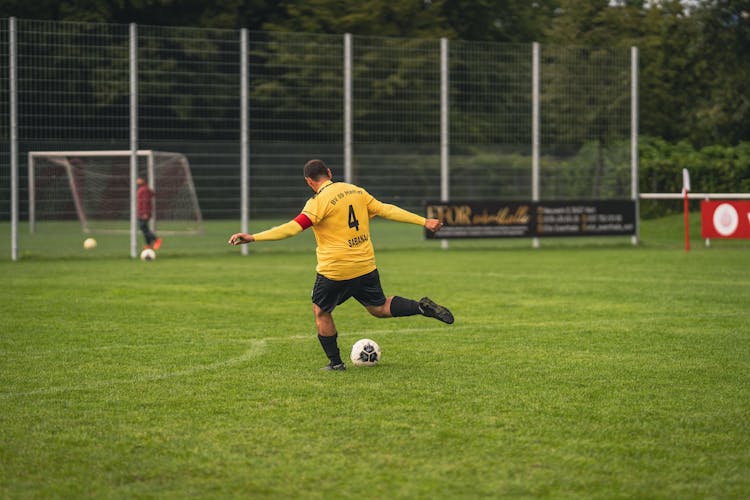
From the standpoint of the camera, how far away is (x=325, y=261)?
28.9 ft

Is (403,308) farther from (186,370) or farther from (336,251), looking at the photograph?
(186,370)

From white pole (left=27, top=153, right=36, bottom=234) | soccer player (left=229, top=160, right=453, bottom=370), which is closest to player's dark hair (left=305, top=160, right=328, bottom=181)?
soccer player (left=229, top=160, right=453, bottom=370)

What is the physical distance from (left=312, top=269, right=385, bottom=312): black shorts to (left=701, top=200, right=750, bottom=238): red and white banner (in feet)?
57.6

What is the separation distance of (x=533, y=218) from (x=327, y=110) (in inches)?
238

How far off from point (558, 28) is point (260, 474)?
41.4 m

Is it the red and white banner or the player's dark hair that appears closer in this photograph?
the player's dark hair

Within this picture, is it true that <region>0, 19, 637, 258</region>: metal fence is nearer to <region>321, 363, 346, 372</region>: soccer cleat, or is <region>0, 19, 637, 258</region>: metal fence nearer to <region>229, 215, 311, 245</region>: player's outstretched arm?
<region>229, 215, 311, 245</region>: player's outstretched arm

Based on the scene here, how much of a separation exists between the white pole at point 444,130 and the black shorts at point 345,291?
1734cm

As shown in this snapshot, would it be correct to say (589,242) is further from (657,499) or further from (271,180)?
(657,499)

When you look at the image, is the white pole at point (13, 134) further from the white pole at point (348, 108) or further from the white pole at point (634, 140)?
the white pole at point (634, 140)

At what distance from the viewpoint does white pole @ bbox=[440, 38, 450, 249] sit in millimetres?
26516

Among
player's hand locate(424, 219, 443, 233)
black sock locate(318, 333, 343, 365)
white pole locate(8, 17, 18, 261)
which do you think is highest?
white pole locate(8, 17, 18, 261)

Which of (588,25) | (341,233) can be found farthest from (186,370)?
(588,25)

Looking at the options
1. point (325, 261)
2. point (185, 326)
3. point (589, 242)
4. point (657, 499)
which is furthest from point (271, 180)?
point (657, 499)
